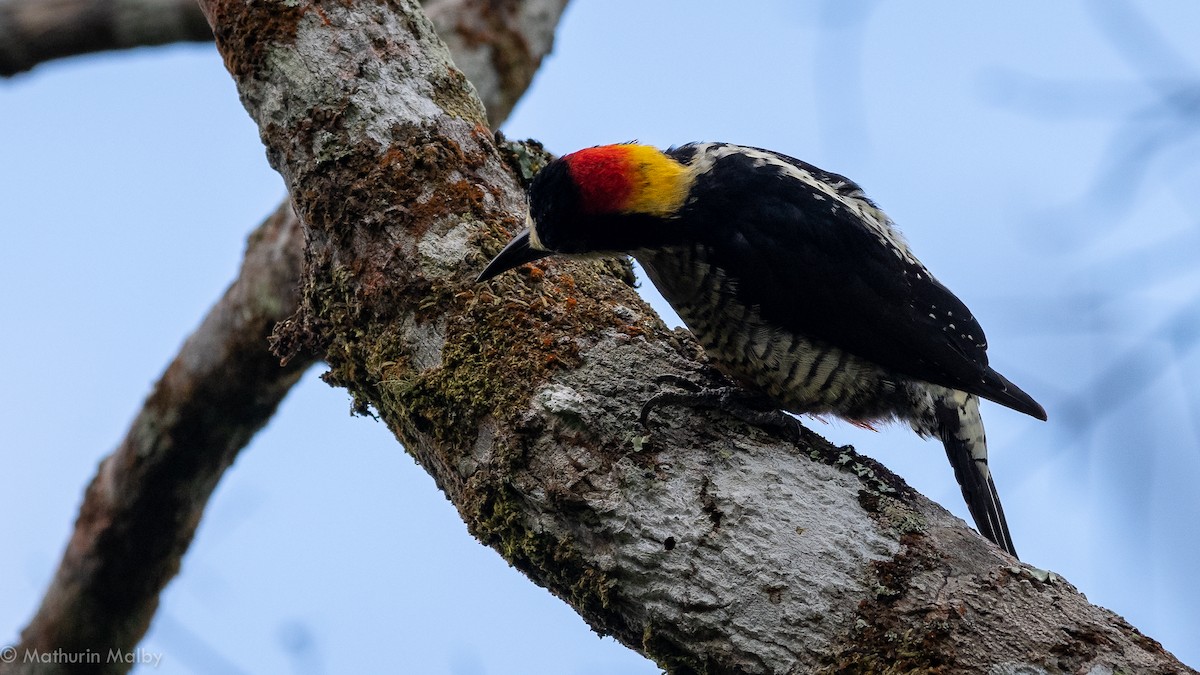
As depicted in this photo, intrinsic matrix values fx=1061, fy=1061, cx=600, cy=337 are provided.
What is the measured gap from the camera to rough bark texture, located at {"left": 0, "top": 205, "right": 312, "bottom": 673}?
4336 mm

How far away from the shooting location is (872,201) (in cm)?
383

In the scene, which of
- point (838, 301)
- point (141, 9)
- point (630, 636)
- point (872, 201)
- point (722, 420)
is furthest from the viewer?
point (141, 9)

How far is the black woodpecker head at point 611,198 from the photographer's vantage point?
10.8 feet

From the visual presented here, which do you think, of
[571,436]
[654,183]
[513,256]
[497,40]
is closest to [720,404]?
[571,436]

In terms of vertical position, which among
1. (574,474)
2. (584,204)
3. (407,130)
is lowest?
(574,474)

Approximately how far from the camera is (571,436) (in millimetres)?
2635

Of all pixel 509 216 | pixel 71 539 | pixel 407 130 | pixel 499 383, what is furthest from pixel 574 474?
pixel 71 539

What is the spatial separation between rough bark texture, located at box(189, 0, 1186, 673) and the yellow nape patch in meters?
0.25

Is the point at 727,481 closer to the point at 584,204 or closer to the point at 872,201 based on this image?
the point at 584,204

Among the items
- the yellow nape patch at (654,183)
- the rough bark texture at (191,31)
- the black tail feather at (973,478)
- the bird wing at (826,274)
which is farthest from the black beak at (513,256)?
the rough bark texture at (191,31)

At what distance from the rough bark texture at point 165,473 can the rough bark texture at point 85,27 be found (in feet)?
4.42

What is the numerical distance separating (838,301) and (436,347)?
4.39 ft

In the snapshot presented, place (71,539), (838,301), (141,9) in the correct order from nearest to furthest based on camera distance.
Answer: (838,301), (71,539), (141,9)

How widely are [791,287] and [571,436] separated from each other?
1.08m
